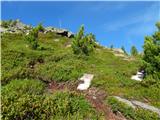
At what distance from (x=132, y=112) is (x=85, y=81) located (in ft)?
32.2

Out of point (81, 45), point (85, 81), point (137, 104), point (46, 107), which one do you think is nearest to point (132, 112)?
point (137, 104)

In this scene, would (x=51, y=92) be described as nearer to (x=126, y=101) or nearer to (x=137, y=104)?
(x=126, y=101)

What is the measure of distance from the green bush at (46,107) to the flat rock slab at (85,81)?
6.61 metres

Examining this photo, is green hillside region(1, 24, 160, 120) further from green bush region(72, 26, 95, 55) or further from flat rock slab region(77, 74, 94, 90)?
green bush region(72, 26, 95, 55)

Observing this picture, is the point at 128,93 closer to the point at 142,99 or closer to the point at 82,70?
the point at 142,99

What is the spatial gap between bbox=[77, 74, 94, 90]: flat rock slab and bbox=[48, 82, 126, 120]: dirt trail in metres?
0.52

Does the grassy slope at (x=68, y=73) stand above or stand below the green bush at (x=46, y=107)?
above

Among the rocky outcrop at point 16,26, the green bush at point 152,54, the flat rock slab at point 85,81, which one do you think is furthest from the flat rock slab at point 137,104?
the rocky outcrop at point 16,26

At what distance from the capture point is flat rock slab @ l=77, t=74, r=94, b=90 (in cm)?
3065

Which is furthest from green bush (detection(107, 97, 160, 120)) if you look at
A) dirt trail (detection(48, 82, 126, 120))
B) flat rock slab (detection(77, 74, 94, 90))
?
flat rock slab (detection(77, 74, 94, 90))

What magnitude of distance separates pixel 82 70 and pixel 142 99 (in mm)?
10203

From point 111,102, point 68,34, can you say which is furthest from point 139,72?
point 68,34

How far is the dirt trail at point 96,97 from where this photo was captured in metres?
22.9

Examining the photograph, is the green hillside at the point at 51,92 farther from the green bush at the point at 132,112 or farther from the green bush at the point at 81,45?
the green bush at the point at 81,45
